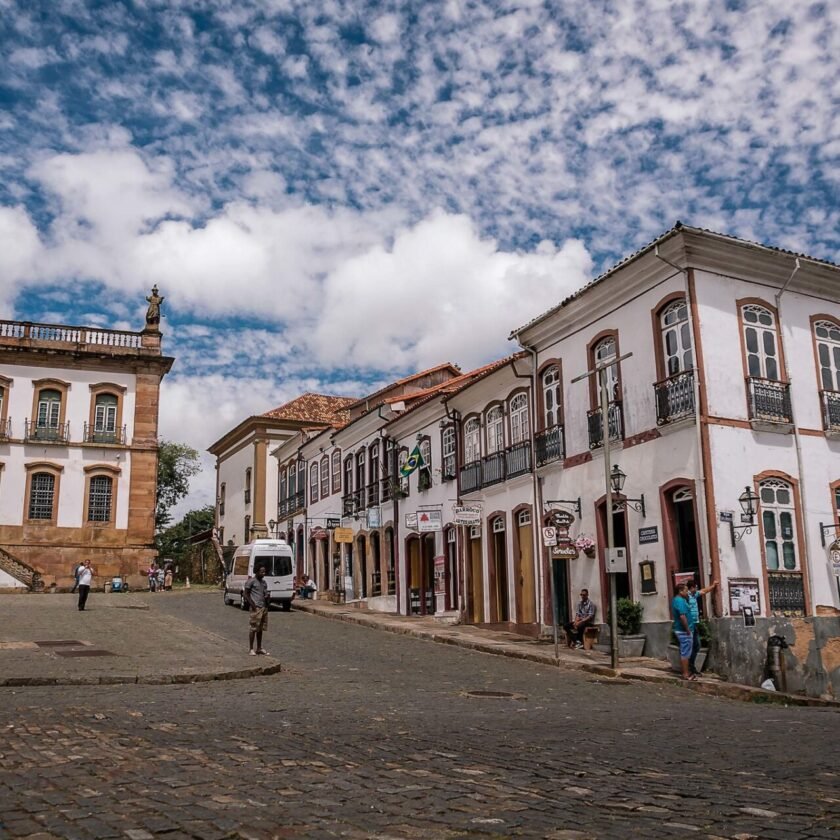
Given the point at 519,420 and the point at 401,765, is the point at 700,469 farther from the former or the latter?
the point at 401,765

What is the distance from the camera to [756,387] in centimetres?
1777

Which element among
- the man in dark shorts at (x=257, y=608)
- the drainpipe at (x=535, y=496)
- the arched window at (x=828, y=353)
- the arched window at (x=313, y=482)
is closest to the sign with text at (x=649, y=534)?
the drainpipe at (x=535, y=496)

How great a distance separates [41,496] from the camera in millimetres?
41344

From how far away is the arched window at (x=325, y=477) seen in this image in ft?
128

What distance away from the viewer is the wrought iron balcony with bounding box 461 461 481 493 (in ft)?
82.2

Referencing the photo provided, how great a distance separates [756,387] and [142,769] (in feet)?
47.8

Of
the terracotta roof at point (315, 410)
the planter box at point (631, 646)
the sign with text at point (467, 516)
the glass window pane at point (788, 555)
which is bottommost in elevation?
the planter box at point (631, 646)

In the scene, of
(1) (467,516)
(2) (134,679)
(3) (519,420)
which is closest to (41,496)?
(1) (467,516)

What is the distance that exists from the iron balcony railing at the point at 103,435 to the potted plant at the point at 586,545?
28415 mm

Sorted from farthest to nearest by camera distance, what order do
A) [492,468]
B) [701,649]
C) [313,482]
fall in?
[313,482], [492,468], [701,649]

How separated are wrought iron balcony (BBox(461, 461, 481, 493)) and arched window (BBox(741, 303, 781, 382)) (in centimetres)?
876

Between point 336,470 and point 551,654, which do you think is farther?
point 336,470

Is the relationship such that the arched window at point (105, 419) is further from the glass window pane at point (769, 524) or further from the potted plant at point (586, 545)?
the glass window pane at point (769, 524)

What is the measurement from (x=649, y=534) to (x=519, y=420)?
6.19 meters
